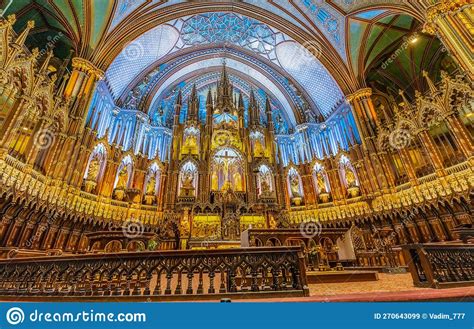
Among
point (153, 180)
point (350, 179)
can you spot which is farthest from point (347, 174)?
point (153, 180)

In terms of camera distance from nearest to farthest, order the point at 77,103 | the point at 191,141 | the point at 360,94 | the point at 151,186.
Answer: the point at 77,103 < the point at 151,186 < the point at 360,94 < the point at 191,141

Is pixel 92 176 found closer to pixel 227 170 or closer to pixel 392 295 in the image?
pixel 227 170

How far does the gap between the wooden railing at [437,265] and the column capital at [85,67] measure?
57.2 ft

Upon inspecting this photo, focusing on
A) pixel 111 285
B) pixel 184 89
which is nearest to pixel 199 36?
pixel 184 89

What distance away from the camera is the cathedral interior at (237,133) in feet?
29.5

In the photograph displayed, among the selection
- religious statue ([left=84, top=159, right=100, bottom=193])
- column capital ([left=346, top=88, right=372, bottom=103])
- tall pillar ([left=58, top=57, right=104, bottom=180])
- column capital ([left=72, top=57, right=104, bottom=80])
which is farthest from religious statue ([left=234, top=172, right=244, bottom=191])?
column capital ([left=72, top=57, right=104, bottom=80])

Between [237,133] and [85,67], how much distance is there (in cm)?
1129

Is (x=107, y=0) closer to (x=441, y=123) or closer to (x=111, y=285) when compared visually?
(x=111, y=285)

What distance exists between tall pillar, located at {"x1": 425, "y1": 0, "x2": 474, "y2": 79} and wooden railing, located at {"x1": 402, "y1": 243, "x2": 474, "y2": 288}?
26.9 feet

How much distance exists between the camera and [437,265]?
16.3ft

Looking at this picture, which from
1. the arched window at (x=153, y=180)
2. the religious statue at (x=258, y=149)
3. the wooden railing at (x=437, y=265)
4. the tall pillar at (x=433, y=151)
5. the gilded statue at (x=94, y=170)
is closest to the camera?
the wooden railing at (x=437, y=265)

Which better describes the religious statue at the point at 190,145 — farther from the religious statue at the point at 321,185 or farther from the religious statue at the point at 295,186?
the religious statue at the point at 321,185

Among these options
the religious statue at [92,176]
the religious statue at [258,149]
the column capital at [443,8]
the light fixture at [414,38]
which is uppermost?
the light fixture at [414,38]

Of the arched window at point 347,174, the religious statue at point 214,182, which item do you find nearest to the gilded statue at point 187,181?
the religious statue at point 214,182
